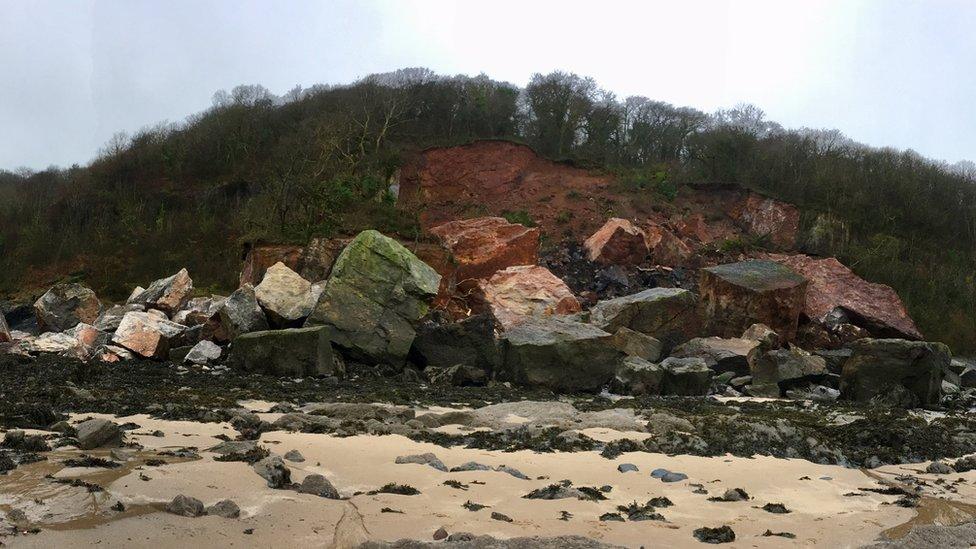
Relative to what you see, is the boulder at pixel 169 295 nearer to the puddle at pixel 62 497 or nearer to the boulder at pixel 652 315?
the boulder at pixel 652 315

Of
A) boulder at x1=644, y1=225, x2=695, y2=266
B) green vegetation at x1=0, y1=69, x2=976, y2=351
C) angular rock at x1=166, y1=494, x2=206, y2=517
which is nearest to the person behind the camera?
angular rock at x1=166, y1=494, x2=206, y2=517

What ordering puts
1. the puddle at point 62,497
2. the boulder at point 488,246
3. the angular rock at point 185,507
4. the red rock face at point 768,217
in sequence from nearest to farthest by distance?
the puddle at point 62,497
the angular rock at point 185,507
the boulder at point 488,246
the red rock face at point 768,217

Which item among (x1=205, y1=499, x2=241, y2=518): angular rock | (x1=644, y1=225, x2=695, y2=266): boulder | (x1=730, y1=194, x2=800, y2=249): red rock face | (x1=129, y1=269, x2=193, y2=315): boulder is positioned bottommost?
(x1=205, y1=499, x2=241, y2=518): angular rock

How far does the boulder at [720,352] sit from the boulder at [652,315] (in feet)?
2.64

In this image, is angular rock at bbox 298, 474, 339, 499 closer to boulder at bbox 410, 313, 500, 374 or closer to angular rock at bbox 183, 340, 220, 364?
boulder at bbox 410, 313, 500, 374

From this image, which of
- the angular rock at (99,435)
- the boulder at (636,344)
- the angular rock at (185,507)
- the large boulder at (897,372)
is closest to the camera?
the angular rock at (185,507)

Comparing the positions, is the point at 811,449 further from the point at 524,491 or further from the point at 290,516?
the point at 290,516

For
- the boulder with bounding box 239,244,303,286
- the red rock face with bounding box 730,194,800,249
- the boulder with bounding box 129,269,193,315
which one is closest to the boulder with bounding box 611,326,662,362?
the boulder with bounding box 239,244,303,286

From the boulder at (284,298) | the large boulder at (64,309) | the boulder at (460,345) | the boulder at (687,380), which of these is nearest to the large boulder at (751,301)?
the boulder at (687,380)

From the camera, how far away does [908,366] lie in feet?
34.9

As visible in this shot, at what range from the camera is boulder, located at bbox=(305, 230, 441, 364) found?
1136 centimetres

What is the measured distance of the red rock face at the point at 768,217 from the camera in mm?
30562

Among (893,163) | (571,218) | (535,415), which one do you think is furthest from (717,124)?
(535,415)

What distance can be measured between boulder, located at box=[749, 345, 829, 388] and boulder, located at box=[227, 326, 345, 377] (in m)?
6.70
